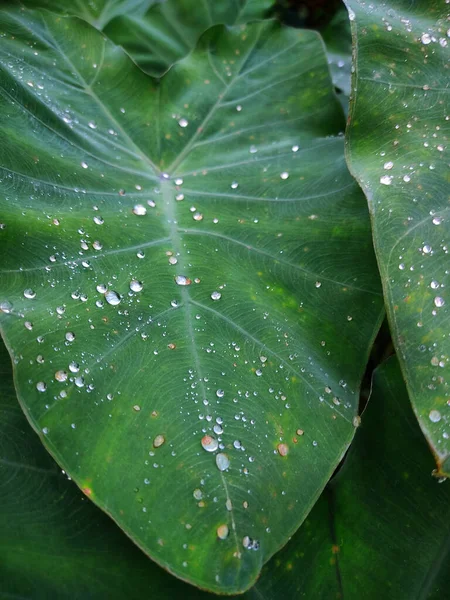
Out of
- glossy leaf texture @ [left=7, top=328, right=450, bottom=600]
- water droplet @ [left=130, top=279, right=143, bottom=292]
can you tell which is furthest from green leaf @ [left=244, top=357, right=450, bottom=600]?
water droplet @ [left=130, top=279, right=143, bottom=292]

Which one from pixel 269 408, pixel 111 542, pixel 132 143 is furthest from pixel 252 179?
pixel 111 542

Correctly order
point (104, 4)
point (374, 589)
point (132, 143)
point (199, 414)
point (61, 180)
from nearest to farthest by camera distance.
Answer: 1. point (199, 414)
2. point (374, 589)
3. point (61, 180)
4. point (132, 143)
5. point (104, 4)

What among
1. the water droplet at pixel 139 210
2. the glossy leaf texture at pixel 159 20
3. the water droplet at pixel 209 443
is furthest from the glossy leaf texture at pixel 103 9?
the water droplet at pixel 209 443

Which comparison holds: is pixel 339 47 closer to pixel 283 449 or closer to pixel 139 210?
pixel 139 210

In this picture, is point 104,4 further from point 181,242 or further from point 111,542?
point 111,542

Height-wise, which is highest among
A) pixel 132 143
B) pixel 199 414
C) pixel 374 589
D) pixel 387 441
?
pixel 132 143

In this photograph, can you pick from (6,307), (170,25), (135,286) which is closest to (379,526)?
(135,286)

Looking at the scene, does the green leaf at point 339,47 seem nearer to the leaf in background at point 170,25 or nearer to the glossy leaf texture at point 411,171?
the leaf in background at point 170,25

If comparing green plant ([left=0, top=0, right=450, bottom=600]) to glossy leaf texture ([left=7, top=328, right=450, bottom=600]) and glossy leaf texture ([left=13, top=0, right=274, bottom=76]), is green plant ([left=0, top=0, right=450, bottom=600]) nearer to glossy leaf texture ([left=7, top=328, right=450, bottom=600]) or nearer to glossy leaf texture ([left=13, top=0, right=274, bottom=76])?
glossy leaf texture ([left=7, top=328, right=450, bottom=600])
